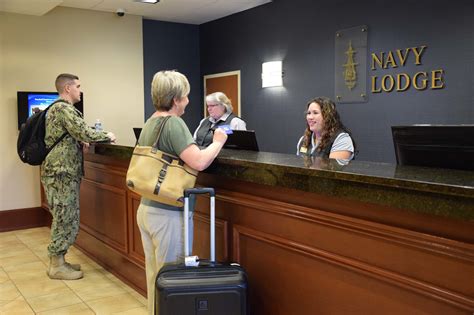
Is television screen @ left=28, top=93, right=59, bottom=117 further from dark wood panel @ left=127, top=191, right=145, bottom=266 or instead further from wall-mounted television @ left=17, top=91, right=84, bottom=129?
dark wood panel @ left=127, top=191, right=145, bottom=266

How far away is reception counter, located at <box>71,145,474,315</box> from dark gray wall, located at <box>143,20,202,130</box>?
14.8 feet

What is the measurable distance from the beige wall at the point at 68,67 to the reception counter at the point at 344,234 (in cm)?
401

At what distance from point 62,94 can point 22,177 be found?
252 cm

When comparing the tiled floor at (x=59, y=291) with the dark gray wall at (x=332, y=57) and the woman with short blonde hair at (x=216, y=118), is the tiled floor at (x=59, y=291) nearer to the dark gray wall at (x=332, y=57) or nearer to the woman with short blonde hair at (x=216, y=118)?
the woman with short blonde hair at (x=216, y=118)

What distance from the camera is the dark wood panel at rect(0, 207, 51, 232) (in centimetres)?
562

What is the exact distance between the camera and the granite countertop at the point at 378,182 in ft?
4.29

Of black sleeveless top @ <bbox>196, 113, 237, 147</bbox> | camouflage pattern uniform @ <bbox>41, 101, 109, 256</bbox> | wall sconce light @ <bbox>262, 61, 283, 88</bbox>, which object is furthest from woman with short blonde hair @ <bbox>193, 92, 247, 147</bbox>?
wall sconce light @ <bbox>262, 61, 283, 88</bbox>

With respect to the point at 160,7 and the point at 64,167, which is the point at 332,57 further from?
the point at 64,167

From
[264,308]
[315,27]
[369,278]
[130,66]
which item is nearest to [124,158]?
[264,308]

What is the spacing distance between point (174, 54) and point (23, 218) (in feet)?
9.79

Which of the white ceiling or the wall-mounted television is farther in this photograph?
the wall-mounted television

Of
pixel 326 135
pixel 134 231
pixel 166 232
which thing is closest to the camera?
pixel 166 232

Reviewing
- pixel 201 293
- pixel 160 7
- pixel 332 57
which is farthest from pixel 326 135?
pixel 160 7

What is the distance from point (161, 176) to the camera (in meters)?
2.07
